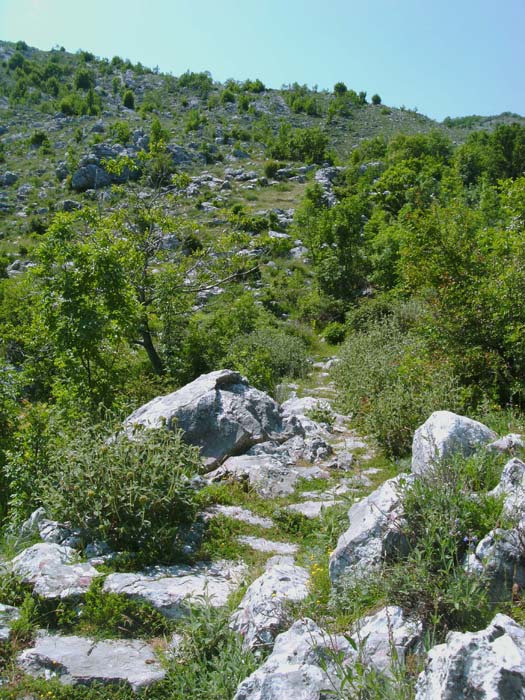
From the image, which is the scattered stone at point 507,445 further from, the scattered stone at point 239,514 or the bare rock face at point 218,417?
the bare rock face at point 218,417

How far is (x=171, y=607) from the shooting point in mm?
4230

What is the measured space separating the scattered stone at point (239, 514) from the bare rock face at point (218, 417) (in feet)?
4.55

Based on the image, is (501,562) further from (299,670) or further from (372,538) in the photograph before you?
(299,670)

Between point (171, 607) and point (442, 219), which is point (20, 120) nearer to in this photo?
point (442, 219)

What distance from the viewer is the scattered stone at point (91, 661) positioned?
3.60 meters

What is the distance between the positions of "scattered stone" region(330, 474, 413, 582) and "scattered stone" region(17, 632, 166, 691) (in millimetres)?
1468

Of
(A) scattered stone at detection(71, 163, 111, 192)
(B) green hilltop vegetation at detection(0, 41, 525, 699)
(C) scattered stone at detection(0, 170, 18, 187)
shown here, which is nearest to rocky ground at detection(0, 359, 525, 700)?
(B) green hilltop vegetation at detection(0, 41, 525, 699)

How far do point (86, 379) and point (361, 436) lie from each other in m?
4.84

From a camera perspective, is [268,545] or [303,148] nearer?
[268,545]

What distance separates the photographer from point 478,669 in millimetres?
2434

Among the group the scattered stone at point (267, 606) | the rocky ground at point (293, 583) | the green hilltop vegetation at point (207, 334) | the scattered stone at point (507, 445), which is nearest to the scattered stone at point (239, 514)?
the rocky ground at point (293, 583)

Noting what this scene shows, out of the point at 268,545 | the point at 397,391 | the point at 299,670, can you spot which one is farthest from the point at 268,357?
the point at 299,670

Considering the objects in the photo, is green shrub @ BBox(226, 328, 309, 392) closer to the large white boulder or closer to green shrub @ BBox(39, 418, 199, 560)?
green shrub @ BBox(39, 418, 199, 560)

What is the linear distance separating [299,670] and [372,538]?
1267 mm
